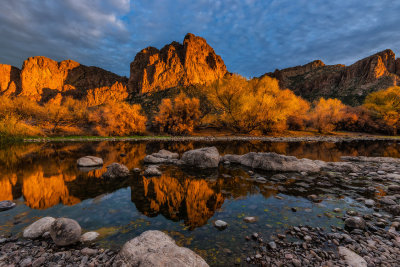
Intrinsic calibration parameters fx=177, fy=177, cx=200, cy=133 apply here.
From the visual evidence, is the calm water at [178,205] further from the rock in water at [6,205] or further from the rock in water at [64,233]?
the rock in water at [64,233]

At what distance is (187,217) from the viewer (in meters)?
5.40

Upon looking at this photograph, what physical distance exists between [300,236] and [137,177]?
800 centimetres

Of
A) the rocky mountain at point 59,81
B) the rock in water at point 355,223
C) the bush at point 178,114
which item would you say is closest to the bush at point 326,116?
the bush at point 178,114

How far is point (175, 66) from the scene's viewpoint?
152m

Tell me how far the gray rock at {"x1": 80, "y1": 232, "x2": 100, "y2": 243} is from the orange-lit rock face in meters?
224

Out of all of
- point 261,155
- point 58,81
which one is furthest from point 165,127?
point 58,81

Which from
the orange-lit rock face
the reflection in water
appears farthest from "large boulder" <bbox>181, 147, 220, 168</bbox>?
the orange-lit rock face

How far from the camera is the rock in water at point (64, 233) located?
12.8 feet

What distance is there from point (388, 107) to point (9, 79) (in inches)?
10078

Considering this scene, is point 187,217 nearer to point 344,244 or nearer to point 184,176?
point 344,244

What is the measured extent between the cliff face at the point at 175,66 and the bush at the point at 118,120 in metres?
107

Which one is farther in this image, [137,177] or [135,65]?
[135,65]

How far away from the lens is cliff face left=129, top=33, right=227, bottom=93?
147375 mm

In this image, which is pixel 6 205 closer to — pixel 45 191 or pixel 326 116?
pixel 45 191
